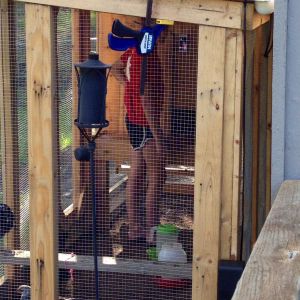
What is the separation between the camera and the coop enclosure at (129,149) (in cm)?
317

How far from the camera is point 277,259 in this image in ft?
4.89

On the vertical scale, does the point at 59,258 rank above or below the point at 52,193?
below

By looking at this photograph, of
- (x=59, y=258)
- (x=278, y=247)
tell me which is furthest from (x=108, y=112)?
(x=278, y=247)

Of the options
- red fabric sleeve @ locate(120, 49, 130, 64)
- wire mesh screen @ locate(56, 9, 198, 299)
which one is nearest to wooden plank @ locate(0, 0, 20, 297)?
wire mesh screen @ locate(56, 9, 198, 299)

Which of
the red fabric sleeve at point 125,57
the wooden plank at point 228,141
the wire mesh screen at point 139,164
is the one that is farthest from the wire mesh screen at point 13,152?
the wooden plank at point 228,141

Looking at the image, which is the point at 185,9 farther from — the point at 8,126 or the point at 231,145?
the point at 8,126

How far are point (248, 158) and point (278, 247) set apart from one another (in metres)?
2.48

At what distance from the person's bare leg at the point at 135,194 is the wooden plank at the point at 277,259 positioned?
1.76 metres

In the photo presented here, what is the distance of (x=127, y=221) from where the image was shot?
3.78 meters

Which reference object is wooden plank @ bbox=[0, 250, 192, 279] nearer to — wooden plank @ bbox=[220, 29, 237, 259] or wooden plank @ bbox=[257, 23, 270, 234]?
wooden plank @ bbox=[220, 29, 237, 259]

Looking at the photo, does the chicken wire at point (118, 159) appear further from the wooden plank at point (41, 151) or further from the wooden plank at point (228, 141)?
the wooden plank at point (228, 141)

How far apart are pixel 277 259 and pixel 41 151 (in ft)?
6.65

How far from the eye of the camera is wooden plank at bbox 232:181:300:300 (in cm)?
127

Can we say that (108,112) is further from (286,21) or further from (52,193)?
(286,21)
